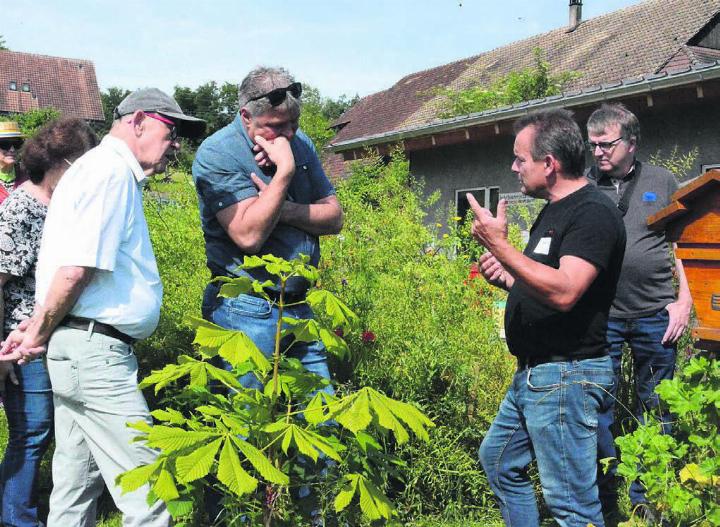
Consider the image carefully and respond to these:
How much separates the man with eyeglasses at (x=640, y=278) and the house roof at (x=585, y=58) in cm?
740

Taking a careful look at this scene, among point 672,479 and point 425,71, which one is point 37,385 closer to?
point 672,479

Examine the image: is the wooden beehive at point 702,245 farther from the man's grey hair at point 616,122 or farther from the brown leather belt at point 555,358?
the man's grey hair at point 616,122

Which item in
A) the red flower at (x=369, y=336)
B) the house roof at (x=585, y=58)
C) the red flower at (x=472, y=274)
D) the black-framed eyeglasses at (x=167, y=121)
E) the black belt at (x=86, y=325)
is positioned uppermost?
the house roof at (x=585, y=58)

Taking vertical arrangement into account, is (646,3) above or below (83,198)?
above

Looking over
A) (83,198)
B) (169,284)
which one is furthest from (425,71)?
(83,198)

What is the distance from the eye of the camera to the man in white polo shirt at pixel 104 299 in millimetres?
2314

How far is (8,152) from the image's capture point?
432cm

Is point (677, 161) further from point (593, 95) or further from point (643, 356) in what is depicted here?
point (643, 356)

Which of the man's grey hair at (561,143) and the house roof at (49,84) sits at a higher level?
the house roof at (49,84)

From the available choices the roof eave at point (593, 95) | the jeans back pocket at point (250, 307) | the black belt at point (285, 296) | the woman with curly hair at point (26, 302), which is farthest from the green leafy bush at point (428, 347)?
the roof eave at point (593, 95)

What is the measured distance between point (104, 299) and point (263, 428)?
805 mm

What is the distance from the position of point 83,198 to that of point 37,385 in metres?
1.09

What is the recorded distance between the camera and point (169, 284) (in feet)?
14.4

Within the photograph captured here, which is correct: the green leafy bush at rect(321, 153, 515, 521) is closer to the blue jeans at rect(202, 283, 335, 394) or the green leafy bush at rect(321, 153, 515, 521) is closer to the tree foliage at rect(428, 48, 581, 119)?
the blue jeans at rect(202, 283, 335, 394)
